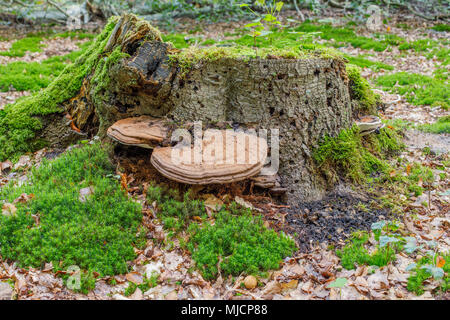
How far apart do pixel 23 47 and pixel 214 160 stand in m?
12.9

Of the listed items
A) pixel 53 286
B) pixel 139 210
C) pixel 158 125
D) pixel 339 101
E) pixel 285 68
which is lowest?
pixel 53 286

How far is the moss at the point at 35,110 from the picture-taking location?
6215mm

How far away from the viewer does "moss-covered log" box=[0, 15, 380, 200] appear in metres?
4.57

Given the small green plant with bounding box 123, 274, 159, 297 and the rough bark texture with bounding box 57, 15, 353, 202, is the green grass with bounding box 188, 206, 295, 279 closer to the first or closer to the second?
the small green plant with bounding box 123, 274, 159, 297

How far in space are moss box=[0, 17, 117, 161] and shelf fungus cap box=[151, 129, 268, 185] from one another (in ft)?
10.3

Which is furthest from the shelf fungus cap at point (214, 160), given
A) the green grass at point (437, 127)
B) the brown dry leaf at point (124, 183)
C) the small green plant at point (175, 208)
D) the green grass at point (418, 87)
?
the green grass at point (418, 87)

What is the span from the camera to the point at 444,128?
7.30 m

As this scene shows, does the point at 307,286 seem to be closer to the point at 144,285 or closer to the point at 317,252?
the point at 317,252

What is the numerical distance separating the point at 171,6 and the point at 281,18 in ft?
18.9

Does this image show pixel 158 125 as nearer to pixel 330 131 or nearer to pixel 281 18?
pixel 330 131

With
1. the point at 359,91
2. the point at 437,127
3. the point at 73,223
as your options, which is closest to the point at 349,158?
the point at 359,91

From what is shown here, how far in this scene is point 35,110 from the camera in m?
6.32

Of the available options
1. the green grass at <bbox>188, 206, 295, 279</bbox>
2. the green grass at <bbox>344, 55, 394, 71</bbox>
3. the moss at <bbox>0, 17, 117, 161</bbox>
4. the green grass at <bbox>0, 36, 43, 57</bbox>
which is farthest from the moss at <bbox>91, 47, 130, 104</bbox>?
the green grass at <bbox>0, 36, 43, 57</bbox>
